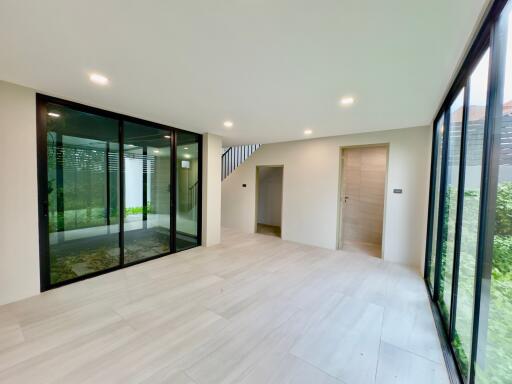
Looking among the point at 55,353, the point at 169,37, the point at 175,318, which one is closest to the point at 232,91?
the point at 169,37

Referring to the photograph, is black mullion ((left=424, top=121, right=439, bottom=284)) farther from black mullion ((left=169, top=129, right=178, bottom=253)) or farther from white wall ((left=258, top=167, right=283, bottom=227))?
black mullion ((left=169, top=129, right=178, bottom=253))

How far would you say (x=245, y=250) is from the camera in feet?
15.7

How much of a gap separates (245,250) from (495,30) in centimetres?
449

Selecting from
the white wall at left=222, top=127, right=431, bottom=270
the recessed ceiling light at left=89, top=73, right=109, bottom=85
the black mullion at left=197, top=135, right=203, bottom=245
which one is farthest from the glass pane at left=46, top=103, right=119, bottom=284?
the white wall at left=222, top=127, right=431, bottom=270

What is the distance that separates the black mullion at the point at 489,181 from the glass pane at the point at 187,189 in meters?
4.36

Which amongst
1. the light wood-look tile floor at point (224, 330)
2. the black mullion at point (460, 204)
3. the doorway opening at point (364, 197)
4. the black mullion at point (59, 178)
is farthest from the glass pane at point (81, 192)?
the doorway opening at point (364, 197)

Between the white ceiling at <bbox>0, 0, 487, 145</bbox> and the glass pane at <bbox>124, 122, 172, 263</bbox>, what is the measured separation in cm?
84

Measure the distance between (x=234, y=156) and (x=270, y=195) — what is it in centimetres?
185

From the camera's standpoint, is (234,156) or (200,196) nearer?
(200,196)

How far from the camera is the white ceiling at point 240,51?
1.34m

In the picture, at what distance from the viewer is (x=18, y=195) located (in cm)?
256

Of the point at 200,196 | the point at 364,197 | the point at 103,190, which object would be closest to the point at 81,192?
the point at 103,190

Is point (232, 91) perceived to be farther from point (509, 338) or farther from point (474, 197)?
point (509, 338)

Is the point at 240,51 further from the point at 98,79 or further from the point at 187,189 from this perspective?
the point at 187,189
